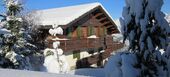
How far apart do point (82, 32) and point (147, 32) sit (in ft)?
78.6

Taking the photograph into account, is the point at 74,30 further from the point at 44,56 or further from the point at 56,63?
the point at 56,63

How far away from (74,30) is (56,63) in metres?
8.44

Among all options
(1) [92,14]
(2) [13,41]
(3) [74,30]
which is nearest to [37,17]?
(3) [74,30]

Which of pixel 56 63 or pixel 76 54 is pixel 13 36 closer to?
pixel 56 63

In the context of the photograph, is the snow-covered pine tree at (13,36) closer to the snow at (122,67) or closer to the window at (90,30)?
the snow at (122,67)

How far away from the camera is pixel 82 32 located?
3175 cm

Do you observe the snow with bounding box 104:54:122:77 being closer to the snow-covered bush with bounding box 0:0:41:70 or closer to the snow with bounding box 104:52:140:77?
the snow with bounding box 104:52:140:77

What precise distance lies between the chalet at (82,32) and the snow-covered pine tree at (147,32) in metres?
16.9

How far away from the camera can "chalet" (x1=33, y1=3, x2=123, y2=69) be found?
26400mm

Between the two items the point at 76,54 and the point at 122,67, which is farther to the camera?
the point at 76,54

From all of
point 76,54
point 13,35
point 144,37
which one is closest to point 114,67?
point 144,37

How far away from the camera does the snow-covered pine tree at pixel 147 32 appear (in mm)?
7809

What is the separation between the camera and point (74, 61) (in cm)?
2902

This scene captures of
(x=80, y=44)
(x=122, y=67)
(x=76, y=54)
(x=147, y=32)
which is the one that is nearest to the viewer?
(x=122, y=67)
